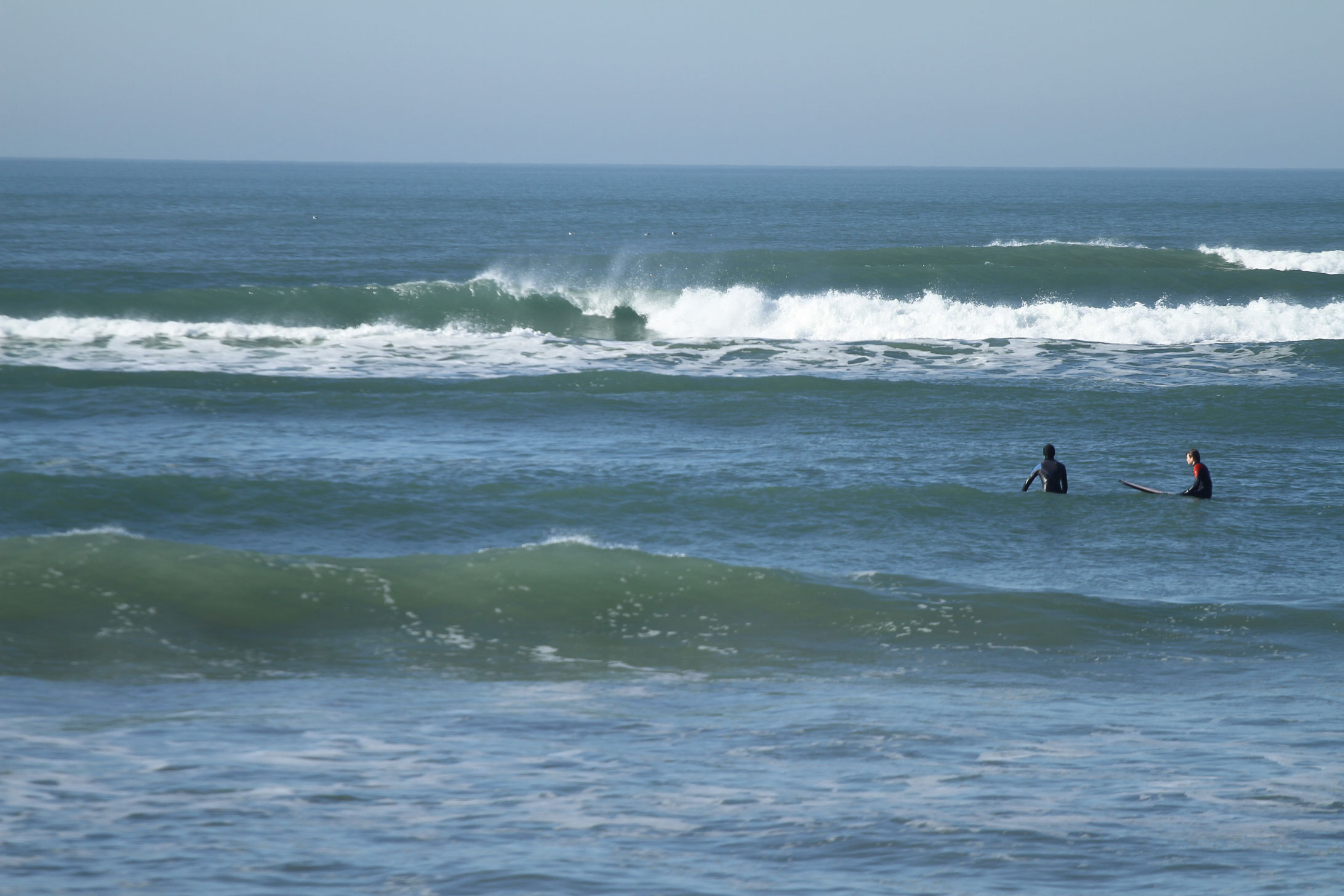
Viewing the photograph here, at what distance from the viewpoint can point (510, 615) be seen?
11.9m

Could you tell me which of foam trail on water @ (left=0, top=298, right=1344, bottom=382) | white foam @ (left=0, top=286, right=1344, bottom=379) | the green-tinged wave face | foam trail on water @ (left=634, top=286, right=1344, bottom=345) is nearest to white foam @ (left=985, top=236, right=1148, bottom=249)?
white foam @ (left=0, top=286, right=1344, bottom=379)

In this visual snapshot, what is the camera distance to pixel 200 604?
459 inches

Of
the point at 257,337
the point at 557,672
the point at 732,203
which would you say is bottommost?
the point at 557,672

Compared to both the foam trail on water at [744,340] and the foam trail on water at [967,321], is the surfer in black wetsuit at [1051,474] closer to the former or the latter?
the foam trail on water at [744,340]

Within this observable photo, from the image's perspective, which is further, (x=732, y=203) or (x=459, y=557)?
(x=732, y=203)

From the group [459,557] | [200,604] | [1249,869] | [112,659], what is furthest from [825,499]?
[1249,869]

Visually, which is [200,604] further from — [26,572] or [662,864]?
[662,864]

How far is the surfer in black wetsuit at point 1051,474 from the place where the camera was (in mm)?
16094

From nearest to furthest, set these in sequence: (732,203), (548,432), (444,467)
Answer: (444,467) → (548,432) → (732,203)

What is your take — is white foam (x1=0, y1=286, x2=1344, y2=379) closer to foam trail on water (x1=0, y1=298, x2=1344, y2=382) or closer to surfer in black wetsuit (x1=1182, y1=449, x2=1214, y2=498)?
foam trail on water (x1=0, y1=298, x2=1344, y2=382)

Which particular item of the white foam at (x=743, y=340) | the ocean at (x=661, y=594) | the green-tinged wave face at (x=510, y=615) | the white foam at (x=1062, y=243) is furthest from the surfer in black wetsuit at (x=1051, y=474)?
the white foam at (x=1062, y=243)

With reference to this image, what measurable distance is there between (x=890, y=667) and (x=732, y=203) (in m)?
96.9

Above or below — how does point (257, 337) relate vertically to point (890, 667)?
above

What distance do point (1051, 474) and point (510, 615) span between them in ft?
24.9
